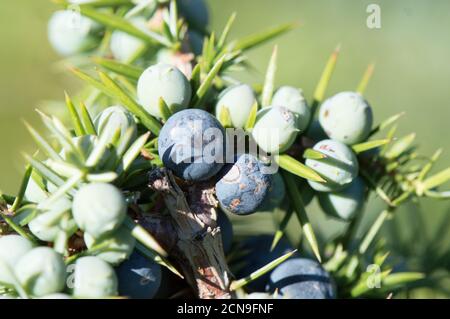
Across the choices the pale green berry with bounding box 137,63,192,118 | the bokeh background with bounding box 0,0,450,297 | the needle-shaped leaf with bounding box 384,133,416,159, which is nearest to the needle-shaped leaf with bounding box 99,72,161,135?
the pale green berry with bounding box 137,63,192,118

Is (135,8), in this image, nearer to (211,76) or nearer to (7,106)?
(211,76)

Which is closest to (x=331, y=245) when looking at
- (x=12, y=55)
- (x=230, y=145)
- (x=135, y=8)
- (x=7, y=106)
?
(x=230, y=145)

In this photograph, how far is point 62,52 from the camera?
0.96 meters

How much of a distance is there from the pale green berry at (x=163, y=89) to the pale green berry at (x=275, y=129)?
87 mm

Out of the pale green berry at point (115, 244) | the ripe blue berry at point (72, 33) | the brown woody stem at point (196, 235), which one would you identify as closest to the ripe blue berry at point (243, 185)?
the brown woody stem at point (196, 235)

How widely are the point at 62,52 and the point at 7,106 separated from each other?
67 centimetres

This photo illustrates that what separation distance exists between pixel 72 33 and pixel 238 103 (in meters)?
0.38

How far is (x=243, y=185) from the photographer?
0.60 metres

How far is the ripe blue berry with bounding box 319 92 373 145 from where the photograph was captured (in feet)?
2.36

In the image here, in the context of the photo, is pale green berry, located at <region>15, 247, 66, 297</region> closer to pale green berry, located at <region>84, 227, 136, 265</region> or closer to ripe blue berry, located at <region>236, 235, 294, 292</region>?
pale green berry, located at <region>84, 227, 136, 265</region>

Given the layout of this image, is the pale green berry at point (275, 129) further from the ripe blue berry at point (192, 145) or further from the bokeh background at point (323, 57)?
the bokeh background at point (323, 57)

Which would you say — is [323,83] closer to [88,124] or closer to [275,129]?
[275,129]

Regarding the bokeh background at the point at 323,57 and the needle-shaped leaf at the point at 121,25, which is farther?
the bokeh background at the point at 323,57

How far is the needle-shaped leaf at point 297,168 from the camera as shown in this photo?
629 millimetres
